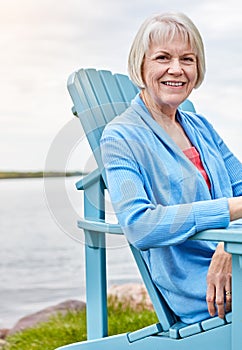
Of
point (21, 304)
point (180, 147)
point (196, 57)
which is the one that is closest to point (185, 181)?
point (180, 147)

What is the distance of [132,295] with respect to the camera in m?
4.59

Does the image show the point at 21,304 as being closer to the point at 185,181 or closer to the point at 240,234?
the point at 185,181

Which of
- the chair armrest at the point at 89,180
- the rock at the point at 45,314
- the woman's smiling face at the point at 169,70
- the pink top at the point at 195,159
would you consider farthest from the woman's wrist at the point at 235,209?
the rock at the point at 45,314

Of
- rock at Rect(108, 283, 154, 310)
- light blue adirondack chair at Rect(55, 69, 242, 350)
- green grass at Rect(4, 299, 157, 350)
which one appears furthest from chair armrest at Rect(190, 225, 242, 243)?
rock at Rect(108, 283, 154, 310)

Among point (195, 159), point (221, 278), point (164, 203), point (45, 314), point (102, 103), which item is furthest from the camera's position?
point (45, 314)

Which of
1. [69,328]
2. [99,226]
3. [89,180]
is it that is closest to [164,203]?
[99,226]

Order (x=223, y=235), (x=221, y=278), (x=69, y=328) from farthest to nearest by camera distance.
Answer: (x=69, y=328)
(x=221, y=278)
(x=223, y=235)

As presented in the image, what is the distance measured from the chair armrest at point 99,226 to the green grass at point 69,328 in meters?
1.53

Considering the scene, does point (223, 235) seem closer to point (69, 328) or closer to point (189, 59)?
point (189, 59)

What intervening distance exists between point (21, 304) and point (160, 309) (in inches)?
114

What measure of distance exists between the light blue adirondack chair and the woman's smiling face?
9.6 inches

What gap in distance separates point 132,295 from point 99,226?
7.47ft

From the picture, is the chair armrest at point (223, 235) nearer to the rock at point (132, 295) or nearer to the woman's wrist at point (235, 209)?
the woman's wrist at point (235, 209)

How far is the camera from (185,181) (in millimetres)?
2326
